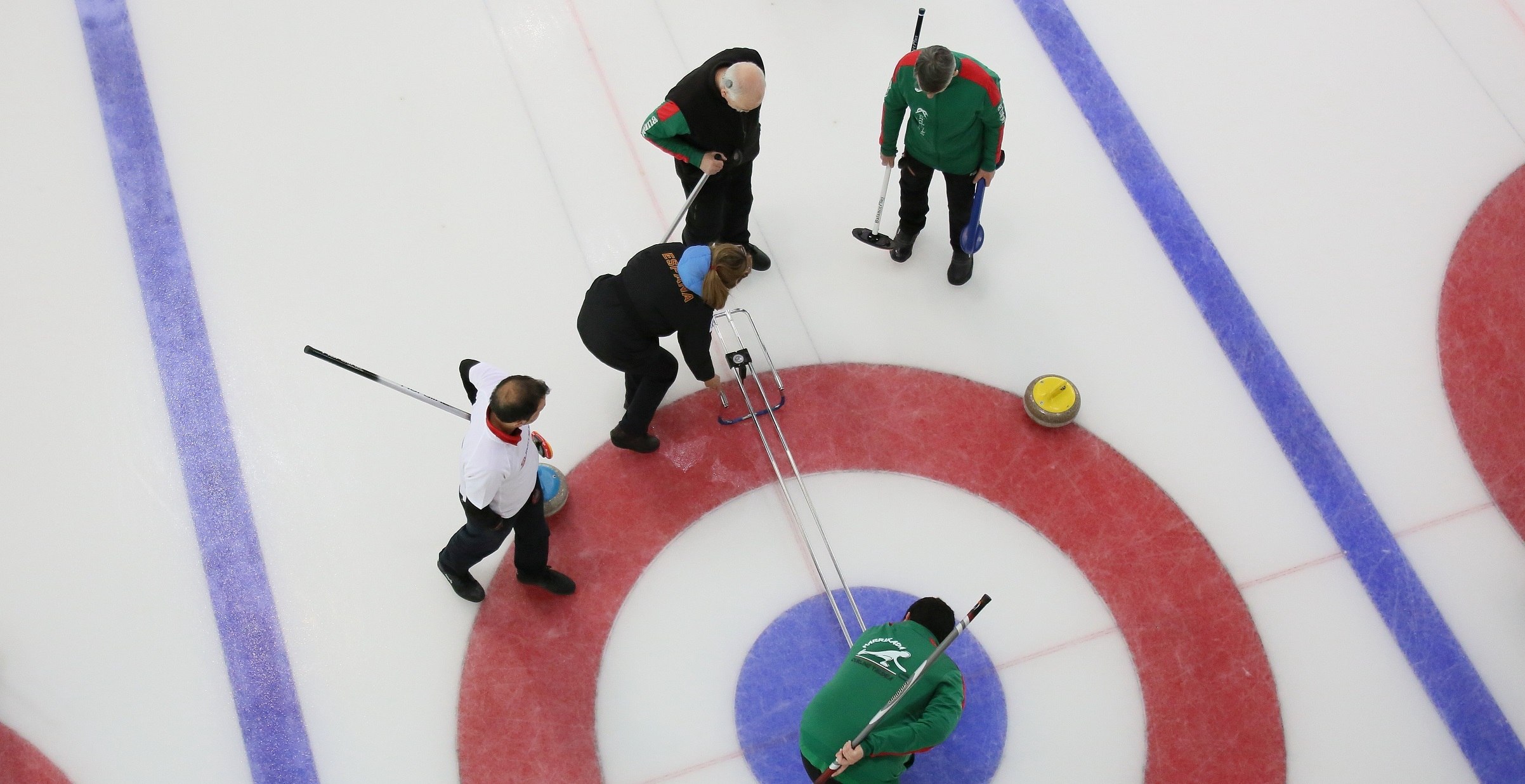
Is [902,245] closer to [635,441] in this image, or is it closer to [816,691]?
[635,441]

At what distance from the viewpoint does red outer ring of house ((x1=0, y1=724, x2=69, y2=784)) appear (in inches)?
173

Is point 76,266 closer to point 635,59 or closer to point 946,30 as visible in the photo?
point 635,59

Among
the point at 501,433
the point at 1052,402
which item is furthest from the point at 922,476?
the point at 501,433

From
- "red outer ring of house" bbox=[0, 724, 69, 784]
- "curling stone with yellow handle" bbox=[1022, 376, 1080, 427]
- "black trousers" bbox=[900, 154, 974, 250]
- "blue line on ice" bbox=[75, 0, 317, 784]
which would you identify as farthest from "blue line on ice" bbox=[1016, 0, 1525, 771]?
"red outer ring of house" bbox=[0, 724, 69, 784]

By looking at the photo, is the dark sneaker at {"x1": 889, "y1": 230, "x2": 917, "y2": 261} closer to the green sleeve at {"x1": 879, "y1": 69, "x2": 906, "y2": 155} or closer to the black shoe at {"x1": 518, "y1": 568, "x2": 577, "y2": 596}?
the green sleeve at {"x1": 879, "y1": 69, "x2": 906, "y2": 155}

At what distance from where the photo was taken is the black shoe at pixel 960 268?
5.42 meters

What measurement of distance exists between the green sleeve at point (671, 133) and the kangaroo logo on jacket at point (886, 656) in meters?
2.22

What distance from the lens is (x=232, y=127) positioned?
589 centimetres

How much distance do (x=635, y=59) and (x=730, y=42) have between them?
55 cm

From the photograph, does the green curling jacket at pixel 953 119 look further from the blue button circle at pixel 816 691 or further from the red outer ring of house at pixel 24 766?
the red outer ring of house at pixel 24 766

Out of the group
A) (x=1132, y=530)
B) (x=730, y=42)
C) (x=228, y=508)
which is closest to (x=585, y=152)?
(x=730, y=42)

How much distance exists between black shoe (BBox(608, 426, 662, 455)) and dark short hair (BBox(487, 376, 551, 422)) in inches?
49.7

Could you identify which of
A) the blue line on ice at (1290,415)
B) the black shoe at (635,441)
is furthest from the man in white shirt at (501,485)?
the blue line on ice at (1290,415)

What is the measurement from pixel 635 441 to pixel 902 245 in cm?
172
